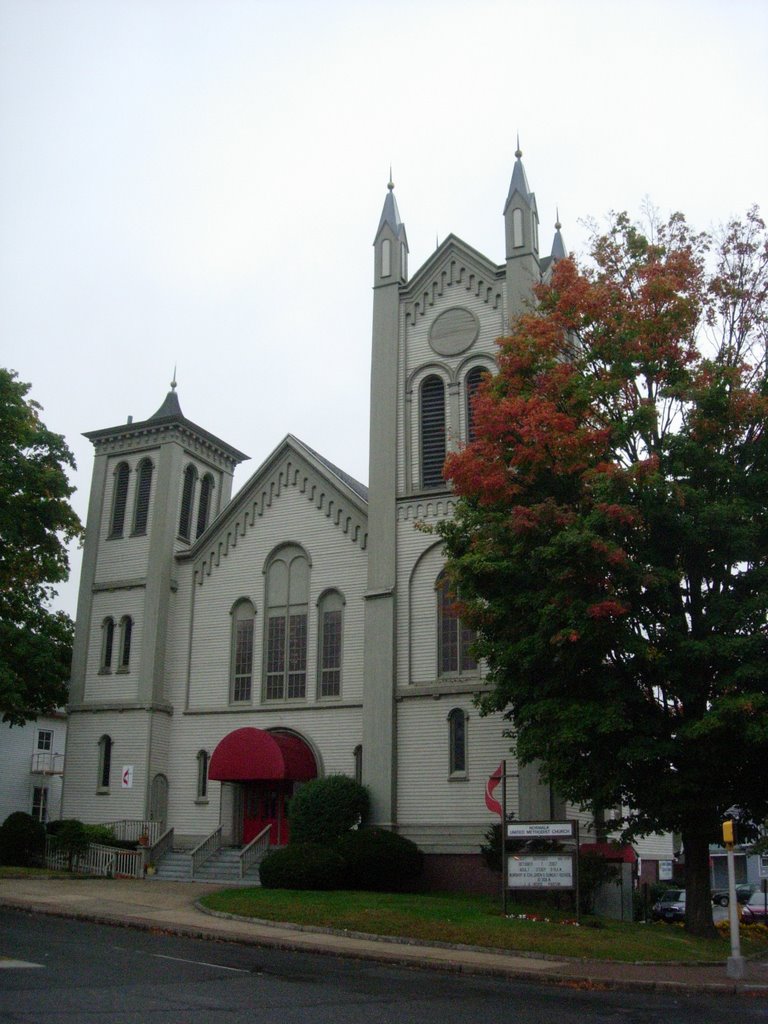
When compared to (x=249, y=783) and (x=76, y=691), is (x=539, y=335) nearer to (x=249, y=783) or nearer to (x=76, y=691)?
(x=249, y=783)

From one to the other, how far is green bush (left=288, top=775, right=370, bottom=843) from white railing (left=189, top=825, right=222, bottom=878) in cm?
392

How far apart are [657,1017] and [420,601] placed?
64.8 ft

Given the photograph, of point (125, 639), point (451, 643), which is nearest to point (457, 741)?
point (451, 643)

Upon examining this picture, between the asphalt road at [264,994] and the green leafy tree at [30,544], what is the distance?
19.6 meters

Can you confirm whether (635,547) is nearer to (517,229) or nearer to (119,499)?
(517,229)

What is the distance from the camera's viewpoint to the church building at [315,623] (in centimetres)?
3159

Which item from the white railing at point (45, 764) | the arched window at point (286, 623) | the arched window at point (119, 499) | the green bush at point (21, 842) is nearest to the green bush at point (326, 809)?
the arched window at point (286, 623)

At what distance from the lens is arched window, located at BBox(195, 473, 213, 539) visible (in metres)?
42.2

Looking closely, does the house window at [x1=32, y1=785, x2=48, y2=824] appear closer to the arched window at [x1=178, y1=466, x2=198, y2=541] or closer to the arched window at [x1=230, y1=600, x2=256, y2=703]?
the arched window at [x1=178, y1=466, x2=198, y2=541]

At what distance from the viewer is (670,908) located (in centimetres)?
3762

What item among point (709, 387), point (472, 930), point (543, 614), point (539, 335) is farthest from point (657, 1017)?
point (539, 335)

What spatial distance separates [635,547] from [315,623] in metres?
15.2

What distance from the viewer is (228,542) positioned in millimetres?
38594

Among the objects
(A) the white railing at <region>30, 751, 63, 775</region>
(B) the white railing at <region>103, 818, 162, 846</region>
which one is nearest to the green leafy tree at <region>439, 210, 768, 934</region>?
(B) the white railing at <region>103, 818, 162, 846</region>
